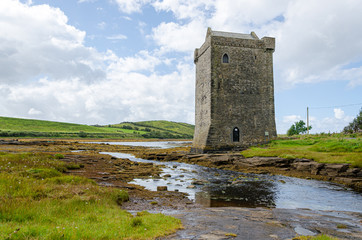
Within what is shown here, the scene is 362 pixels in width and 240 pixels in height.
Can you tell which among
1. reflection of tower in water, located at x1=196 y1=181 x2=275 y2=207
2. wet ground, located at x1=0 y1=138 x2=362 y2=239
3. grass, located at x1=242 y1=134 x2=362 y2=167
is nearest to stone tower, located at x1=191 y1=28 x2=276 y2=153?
grass, located at x1=242 y1=134 x2=362 y2=167

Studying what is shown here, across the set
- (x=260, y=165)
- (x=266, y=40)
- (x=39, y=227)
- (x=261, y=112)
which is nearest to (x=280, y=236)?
(x=39, y=227)

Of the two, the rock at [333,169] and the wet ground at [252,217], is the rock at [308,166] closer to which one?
the rock at [333,169]

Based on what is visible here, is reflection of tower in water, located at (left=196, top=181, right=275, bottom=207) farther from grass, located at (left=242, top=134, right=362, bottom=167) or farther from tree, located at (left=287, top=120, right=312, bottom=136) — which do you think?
tree, located at (left=287, top=120, right=312, bottom=136)

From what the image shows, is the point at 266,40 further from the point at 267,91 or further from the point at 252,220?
the point at 252,220

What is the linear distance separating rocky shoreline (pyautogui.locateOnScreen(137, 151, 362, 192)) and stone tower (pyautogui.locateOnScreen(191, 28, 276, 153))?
6.03 m

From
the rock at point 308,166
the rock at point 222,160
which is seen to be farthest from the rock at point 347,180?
the rock at point 222,160

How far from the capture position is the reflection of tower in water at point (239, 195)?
11492mm

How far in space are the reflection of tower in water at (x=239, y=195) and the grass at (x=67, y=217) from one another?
14.8 ft

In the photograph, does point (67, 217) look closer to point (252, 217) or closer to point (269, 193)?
point (252, 217)

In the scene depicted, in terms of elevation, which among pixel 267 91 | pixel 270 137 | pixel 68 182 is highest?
pixel 267 91

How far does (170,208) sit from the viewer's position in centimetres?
995

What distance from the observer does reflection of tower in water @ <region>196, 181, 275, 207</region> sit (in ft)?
37.7

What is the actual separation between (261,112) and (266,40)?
35.2ft

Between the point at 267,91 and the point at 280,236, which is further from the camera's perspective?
the point at 267,91
